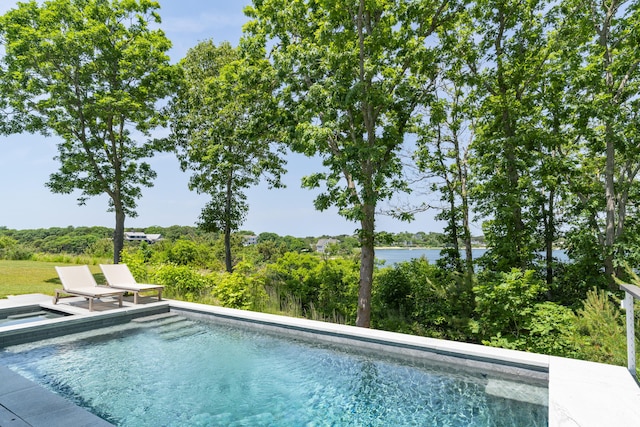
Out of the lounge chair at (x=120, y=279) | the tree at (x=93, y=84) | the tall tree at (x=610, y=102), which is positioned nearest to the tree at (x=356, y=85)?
the tall tree at (x=610, y=102)

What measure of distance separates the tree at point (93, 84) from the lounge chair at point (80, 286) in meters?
6.66

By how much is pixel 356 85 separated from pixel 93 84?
39.0 ft

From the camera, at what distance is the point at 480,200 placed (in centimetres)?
936

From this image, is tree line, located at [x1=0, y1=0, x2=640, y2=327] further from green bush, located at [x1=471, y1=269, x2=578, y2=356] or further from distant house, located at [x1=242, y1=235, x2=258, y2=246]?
distant house, located at [x1=242, y1=235, x2=258, y2=246]

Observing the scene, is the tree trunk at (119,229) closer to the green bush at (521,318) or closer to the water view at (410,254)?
the water view at (410,254)

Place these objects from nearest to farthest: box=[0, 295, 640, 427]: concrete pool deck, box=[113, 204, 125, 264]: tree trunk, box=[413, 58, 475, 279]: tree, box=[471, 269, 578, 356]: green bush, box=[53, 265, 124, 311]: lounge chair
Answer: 1. box=[0, 295, 640, 427]: concrete pool deck
2. box=[471, 269, 578, 356]: green bush
3. box=[53, 265, 124, 311]: lounge chair
4. box=[413, 58, 475, 279]: tree
5. box=[113, 204, 125, 264]: tree trunk

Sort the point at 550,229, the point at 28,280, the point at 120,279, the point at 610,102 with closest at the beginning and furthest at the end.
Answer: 1. the point at 610,102
2. the point at 120,279
3. the point at 550,229
4. the point at 28,280

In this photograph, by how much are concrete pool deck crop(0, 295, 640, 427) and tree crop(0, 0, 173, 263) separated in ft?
27.8

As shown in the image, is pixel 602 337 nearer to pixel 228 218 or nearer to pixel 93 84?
pixel 228 218

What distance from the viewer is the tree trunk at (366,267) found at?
27.3ft

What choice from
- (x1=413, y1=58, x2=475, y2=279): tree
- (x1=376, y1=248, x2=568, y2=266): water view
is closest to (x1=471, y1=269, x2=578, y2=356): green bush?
(x1=376, y1=248, x2=568, y2=266): water view

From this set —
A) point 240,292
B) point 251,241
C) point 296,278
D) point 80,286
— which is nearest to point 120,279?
point 80,286

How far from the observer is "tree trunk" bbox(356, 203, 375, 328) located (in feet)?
27.3

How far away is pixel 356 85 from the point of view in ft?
23.6
